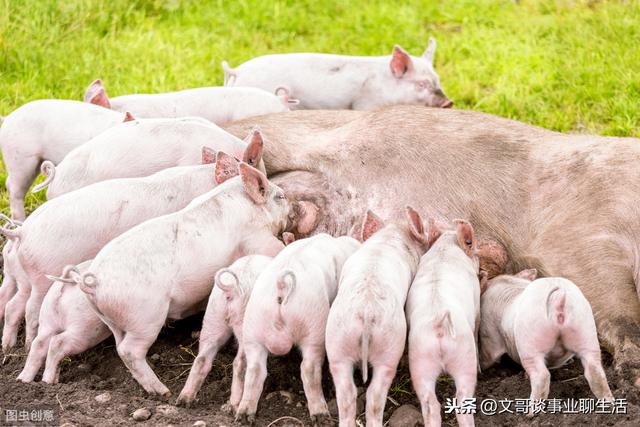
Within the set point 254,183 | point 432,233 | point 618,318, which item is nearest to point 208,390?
point 254,183

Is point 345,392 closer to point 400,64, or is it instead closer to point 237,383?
point 237,383

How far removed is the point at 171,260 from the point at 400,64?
2.58 m

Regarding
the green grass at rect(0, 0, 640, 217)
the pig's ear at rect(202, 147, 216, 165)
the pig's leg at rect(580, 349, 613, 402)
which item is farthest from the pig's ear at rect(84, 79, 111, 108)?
the pig's leg at rect(580, 349, 613, 402)

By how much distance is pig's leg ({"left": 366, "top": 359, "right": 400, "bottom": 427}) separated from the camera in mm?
3254

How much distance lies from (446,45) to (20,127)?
11.6ft

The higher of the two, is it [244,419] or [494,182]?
[494,182]

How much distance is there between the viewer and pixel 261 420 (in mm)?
3461

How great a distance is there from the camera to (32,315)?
4012 millimetres

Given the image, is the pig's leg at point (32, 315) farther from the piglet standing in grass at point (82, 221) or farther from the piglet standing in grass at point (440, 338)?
the piglet standing in grass at point (440, 338)

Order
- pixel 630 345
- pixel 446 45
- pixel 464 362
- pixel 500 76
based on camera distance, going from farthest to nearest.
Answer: pixel 446 45 → pixel 500 76 → pixel 630 345 → pixel 464 362

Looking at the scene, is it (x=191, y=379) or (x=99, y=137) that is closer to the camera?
(x=191, y=379)

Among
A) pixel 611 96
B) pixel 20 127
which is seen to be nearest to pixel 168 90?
pixel 20 127

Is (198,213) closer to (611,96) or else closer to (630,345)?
Answer: (630,345)

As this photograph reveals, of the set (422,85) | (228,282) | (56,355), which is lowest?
(56,355)
